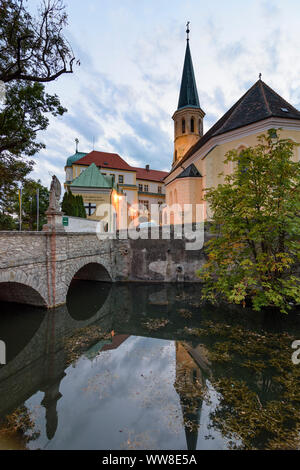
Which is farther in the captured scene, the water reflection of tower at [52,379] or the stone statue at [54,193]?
the stone statue at [54,193]

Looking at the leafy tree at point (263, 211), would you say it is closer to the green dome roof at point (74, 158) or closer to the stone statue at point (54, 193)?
the stone statue at point (54, 193)

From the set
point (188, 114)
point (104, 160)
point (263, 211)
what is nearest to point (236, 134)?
point (263, 211)

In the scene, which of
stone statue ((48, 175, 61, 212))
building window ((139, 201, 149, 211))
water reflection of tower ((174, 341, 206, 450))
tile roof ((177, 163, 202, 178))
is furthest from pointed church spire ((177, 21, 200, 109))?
water reflection of tower ((174, 341, 206, 450))

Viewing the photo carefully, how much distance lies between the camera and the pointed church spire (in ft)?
104

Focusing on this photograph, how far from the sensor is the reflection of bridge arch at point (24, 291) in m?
7.95

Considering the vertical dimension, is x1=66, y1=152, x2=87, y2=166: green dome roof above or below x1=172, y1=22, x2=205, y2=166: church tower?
below

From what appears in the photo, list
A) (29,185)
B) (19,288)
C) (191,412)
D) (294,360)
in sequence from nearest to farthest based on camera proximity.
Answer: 1. (191,412)
2. (294,360)
3. (19,288)
4. (29,185)

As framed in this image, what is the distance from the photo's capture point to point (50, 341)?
700 cm

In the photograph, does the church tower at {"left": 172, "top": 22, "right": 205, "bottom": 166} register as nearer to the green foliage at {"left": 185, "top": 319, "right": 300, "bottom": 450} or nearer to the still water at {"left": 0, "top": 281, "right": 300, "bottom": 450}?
the still water at {"left": 0, "top": 281, "right": 300, "bottom": 450}

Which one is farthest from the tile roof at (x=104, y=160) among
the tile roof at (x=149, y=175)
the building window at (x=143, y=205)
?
the building window at (x=143, y=205)

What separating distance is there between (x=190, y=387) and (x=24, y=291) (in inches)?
309

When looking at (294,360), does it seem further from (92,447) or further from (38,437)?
(38,437)

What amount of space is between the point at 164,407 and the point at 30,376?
11.1ft

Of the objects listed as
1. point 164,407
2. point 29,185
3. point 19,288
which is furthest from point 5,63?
point 164,407
